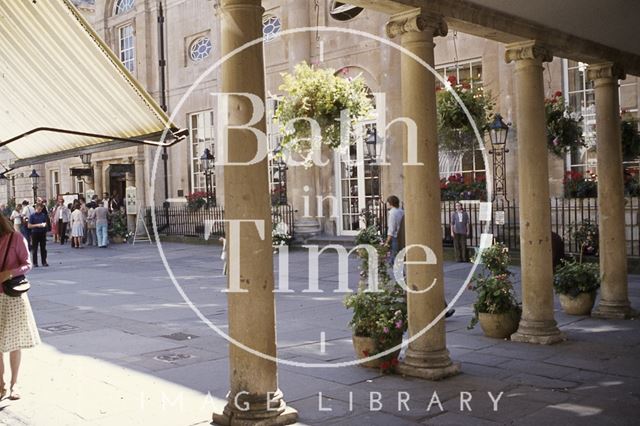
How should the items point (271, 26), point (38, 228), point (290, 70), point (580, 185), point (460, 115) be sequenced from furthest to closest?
point (271, 26) < point (290, 70) < point (38, 228) < point (460, 115) < point (580, 185)

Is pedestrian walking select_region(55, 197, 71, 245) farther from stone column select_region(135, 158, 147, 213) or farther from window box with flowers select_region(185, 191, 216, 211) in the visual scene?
window box with flowers select_region(185, 191, 216, 211)

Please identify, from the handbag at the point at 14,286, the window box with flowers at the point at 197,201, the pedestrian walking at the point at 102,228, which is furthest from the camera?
the window box with flowers at the point at 197,201

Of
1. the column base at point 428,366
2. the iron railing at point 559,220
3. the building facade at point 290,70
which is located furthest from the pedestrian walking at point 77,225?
the column base at point 428,366

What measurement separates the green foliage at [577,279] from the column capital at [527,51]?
312 centimetres

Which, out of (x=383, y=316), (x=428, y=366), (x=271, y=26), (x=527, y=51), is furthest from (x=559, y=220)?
(x=271, y=26)

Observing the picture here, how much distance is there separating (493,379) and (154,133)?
3.74 meters

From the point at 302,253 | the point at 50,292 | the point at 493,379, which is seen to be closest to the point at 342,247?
the point at 302,253

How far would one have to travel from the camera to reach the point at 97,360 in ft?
24.7

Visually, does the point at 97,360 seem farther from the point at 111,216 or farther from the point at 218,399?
the point at 111,216

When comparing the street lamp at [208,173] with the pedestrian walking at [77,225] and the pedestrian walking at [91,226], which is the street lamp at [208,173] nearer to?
the pedestrian walking at [91,226]

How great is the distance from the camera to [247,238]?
5012 millimetres

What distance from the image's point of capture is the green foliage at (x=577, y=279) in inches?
370

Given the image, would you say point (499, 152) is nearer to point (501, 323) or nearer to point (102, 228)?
point (501, 323)

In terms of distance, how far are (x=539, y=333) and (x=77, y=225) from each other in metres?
20.0
